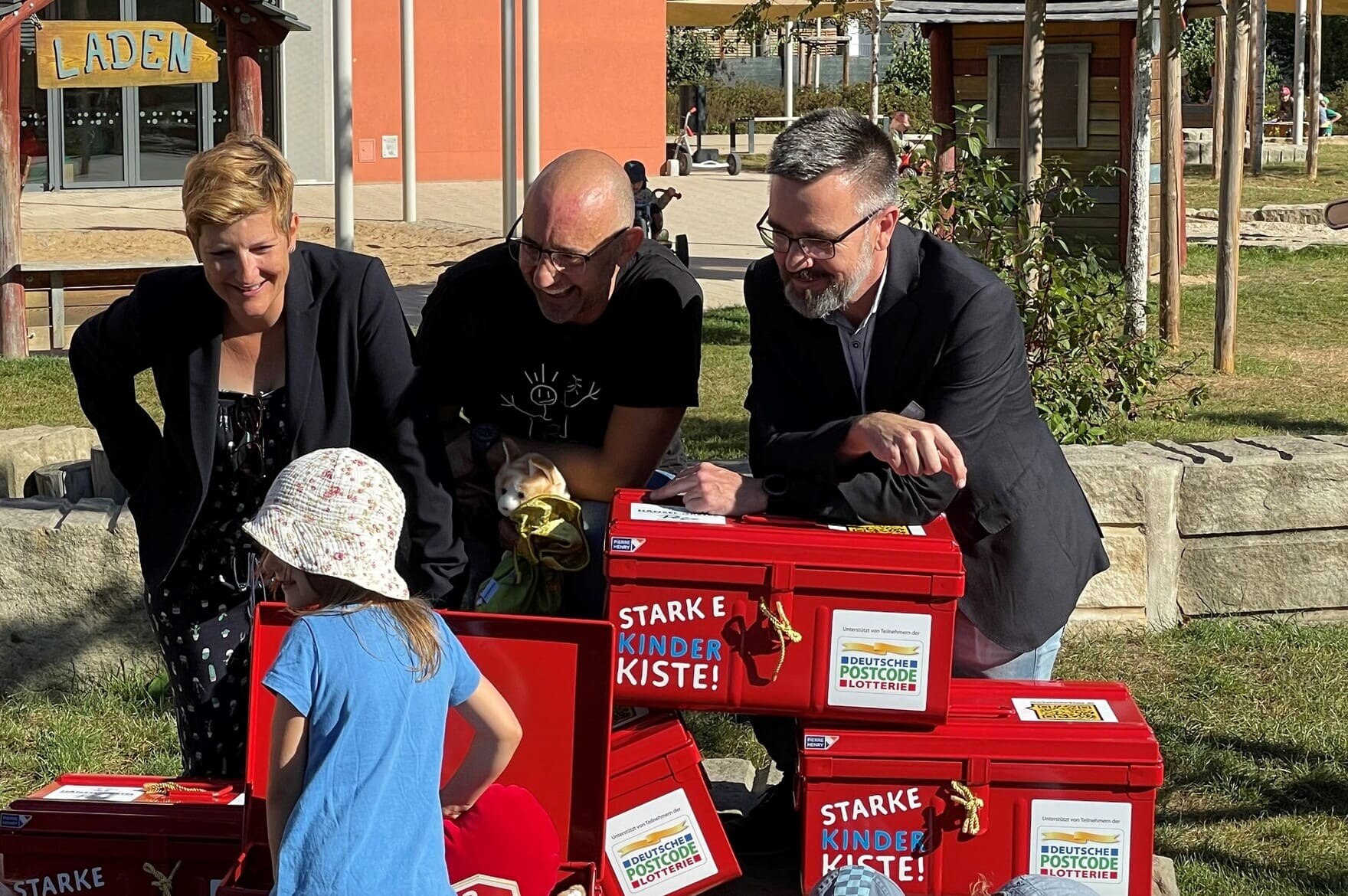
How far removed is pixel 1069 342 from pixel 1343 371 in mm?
3606

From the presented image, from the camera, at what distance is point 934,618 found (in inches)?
118

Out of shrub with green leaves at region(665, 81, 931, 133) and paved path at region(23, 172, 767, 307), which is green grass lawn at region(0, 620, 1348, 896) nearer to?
paved path at region(23, 172, 767, 307)

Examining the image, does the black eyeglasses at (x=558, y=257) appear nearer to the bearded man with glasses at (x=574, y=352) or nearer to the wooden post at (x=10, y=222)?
the bearded man with glasses at (x=574, y=352)

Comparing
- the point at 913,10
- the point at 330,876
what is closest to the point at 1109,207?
the point at 913,10

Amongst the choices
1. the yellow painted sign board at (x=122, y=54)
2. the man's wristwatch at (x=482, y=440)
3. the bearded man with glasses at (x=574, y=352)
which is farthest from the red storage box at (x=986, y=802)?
the yellow painted sign board at (x=122, y=54)

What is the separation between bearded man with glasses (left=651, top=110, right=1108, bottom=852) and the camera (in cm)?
308

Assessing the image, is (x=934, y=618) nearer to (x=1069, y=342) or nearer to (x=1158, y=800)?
(x=1158, y=800)

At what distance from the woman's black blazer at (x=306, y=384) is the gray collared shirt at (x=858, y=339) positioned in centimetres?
87

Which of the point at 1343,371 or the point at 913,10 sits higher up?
the point at 913,10

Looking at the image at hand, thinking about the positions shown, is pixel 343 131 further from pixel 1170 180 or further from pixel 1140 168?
pixel 1170 180

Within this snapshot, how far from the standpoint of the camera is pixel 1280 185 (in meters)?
23.2

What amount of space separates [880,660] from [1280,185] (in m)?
22.2

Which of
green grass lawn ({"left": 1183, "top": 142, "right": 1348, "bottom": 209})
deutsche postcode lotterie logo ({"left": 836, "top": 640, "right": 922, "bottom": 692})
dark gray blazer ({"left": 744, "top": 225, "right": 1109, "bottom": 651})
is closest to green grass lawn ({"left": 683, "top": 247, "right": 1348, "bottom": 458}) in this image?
dark gray blazer ({"left": 744, "top": 225, "right": 1109, "bottom": 651})

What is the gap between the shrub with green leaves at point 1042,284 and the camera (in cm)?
641
